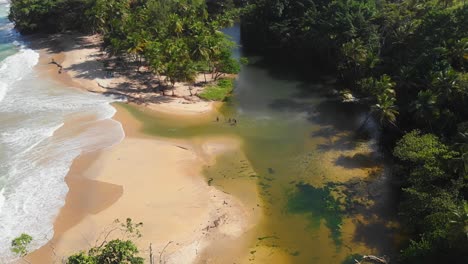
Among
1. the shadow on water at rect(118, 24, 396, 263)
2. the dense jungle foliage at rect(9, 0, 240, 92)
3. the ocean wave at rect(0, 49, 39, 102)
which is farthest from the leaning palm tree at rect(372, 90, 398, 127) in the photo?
the ocean wave at rect(0, 49, 39, 102)

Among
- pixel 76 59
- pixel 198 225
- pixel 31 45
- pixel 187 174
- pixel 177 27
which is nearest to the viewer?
pixel 198 225

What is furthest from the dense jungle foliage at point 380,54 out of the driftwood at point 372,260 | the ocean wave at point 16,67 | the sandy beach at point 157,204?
the sandy beach at point 157,204

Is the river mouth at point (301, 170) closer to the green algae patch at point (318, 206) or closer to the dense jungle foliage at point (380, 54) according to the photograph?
the green algae patch at point (318, 206)

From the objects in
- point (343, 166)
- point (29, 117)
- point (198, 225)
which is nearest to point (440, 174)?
point (343, 166)

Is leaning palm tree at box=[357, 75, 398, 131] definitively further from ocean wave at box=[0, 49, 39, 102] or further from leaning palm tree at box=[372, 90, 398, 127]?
ocean wave at box=[0, 49, 39, 102]

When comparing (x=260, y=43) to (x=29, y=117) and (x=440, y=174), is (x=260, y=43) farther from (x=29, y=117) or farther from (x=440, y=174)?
(x=440, y=174)

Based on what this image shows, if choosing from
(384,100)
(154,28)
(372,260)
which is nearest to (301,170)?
(384,100)

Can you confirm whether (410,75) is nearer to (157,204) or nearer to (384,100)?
(384,100)
